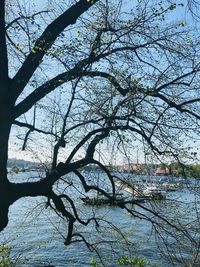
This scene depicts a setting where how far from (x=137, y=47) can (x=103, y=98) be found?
1123 millimetres

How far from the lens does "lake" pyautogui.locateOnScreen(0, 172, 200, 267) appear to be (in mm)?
7703

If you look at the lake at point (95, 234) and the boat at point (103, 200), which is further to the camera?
the boat at point (103, 200)

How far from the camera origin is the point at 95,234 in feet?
44.9

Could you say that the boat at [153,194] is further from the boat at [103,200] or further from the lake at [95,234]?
the boat at [103,200]

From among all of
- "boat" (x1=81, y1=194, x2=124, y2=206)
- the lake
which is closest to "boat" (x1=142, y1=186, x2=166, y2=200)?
the lake

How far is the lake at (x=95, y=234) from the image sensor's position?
7703 millimetres

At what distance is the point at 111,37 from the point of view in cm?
762

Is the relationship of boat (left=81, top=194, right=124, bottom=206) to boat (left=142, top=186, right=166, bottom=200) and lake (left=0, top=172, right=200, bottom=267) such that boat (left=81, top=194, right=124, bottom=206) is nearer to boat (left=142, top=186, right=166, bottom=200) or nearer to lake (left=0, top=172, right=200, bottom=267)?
lake (left=0, top=172, right=200, bottom=267)

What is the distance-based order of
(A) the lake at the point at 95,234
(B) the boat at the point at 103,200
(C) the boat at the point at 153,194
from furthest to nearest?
(B) the boat at the point at 103,200 < (A) the lake at the point at 95,234 < (C) the boat at the point at 153,194

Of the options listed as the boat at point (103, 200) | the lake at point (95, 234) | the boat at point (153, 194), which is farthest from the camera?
the boat at point (103, 200)

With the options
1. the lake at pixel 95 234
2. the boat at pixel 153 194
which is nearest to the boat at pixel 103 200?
the lake at pixel 95 234

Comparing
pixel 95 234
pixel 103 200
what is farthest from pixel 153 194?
pixel 95 234

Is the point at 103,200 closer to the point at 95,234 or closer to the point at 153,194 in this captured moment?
the point at 153,194

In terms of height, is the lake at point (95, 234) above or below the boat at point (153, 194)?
below
